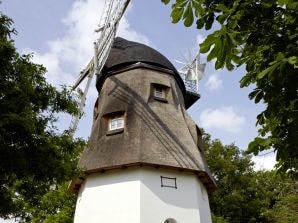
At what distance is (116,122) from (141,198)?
368 centimetres

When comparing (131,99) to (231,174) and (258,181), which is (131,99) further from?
(258,181)

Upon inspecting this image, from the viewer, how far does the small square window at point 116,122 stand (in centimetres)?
1306

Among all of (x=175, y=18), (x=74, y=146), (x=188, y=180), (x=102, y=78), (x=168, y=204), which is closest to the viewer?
(x=175, y=18)

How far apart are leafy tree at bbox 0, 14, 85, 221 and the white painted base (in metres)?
3.81

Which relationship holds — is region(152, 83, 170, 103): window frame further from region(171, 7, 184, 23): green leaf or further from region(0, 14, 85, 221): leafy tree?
region(171, 7, 184, 23): green leaf

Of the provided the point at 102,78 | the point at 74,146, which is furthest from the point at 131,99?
the point at 74,146

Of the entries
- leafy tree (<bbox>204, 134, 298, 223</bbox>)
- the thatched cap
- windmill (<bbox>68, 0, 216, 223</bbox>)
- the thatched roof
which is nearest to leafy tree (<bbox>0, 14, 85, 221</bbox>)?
windmill (<bbox>68, 0, 216, 223</bbox>)

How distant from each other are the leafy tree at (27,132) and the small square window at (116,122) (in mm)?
5615

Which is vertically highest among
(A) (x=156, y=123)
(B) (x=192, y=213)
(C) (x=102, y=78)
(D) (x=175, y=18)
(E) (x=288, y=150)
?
(C) (x=102, y=78)

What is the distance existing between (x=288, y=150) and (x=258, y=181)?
22.3 meters

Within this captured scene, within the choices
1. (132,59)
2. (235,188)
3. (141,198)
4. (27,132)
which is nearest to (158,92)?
(132,59)

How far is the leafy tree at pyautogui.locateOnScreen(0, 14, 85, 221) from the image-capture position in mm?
5717

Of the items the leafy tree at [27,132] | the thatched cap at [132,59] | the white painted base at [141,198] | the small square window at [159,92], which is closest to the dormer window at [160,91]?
the small square window at [159,92]

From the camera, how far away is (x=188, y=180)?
1161 cm
